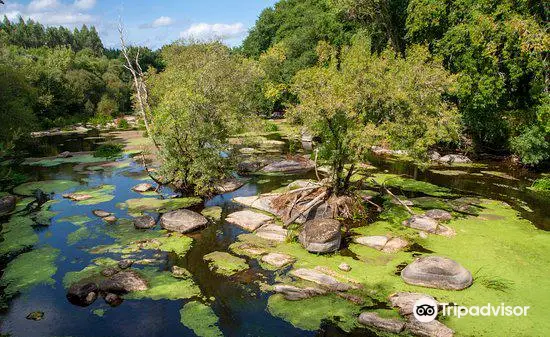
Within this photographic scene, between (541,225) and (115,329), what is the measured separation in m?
23.9

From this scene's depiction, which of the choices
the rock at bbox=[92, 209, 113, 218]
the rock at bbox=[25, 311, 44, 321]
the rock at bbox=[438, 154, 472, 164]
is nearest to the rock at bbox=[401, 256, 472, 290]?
the rock at bbox=[25, 311, 44, 321]

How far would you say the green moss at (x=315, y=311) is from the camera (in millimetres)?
14479

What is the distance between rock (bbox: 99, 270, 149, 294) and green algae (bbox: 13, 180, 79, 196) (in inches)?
744

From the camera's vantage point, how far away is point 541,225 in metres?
23.4

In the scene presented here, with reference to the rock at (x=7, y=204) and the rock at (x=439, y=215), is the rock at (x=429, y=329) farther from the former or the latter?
the rock at (x=7, y=204)

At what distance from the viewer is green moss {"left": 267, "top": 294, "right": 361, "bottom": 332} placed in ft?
47.5

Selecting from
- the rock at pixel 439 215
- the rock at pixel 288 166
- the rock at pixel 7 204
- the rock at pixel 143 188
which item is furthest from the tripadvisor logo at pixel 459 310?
the rock at pixel 7 204

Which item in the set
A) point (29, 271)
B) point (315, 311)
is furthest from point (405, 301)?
point (29, 271)

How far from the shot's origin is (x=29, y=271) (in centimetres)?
1894

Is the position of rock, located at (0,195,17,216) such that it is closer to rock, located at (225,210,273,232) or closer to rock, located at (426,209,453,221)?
rock, located at (225,210,273,232)

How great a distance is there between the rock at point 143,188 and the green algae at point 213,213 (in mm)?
7254

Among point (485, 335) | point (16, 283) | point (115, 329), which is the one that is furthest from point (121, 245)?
point (485, 335)

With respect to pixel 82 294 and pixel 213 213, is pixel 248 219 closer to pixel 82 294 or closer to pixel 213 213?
pixel 213 213

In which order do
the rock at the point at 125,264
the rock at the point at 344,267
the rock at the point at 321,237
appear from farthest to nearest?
1. the rock at the point at 321,237
2. the rock at the point at 125,264
3. the rock at the point at 344,267
